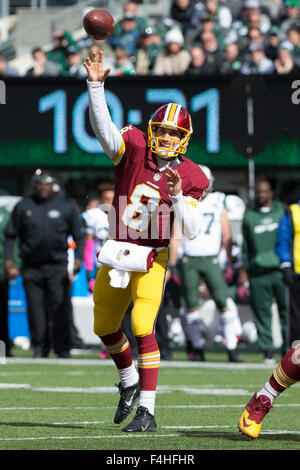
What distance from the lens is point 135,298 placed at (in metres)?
6.70

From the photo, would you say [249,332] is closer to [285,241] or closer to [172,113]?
[285,241]

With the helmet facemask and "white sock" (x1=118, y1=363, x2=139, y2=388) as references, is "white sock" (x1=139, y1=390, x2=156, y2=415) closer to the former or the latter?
"white sock" (x1=118, y1=363, x2=139, y2=388)

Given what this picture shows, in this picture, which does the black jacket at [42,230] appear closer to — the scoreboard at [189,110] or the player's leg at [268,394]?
the scoreboard at [189,110]

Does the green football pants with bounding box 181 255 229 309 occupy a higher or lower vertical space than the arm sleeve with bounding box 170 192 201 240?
lower

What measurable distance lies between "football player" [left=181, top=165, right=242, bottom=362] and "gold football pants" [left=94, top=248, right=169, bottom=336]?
5438 millimetres

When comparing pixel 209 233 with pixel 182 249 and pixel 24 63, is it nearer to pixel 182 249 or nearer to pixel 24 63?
pixel 182 249

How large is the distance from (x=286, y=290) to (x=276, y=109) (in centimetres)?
362

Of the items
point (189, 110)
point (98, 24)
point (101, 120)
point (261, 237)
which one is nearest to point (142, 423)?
point (101, 120)

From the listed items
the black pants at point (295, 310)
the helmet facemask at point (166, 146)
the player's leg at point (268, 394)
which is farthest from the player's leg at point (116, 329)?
the black pants at point (295, 310)

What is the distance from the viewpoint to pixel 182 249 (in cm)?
1253

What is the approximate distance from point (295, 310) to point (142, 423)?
5545 mm

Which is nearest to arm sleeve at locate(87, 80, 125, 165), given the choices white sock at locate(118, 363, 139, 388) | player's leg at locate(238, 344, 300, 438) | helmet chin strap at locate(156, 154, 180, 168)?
helmet chin strap at locate(156, 154, 180, 168)

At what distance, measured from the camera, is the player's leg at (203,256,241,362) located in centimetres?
1231
